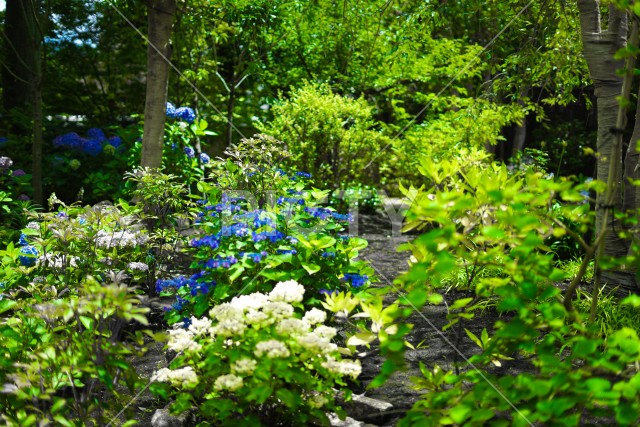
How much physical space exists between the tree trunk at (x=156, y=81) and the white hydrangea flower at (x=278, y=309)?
382 cm

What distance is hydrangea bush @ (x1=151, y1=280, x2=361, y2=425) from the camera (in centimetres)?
218

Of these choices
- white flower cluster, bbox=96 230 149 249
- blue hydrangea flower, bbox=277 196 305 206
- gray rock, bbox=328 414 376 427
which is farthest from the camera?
white flower cluster, bbox=96 230 149 249

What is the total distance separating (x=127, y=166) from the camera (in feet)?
25.2

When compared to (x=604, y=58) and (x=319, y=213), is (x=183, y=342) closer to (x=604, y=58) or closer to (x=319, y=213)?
(x=319, y=213)

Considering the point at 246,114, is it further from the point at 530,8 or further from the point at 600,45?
the point at 600,45

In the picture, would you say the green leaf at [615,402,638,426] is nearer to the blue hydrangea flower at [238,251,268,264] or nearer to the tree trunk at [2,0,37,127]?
the blue hydrangea flower at [238,251,268,264]

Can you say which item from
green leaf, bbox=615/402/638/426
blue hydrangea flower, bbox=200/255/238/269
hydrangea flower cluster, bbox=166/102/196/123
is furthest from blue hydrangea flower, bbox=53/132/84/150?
green leaf, bbox=615/402/638/426

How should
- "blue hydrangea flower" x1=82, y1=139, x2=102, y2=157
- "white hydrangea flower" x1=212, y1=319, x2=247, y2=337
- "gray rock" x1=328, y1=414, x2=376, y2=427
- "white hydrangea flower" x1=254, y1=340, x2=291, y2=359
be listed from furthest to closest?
"blue hydrangea flower" x1=82, y1=139, x2=102, y2=157
"gray rock" x1=328, y1=414, x2=376, y2=427
"white hydrangea flower" x1=212, y1=319, x2=247, y2=337
"white hydrangea flower" x1=254, y1=340, x2=291, y2=359

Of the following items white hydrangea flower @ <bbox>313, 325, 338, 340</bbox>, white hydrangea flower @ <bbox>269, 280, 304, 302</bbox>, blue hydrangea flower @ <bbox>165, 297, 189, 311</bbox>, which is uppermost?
white hydrangea flower @ <bbox>269, 280, 304, 302</bbox>

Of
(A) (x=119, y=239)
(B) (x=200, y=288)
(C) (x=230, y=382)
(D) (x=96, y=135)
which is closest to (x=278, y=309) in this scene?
(C) (x=230, y=382)

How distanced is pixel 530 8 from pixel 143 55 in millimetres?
6695

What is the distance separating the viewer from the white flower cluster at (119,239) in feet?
13.3

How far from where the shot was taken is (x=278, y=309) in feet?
7.37

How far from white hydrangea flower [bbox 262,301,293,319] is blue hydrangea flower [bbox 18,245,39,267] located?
2.29 m
